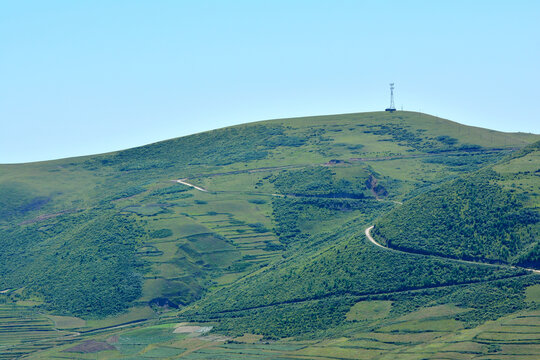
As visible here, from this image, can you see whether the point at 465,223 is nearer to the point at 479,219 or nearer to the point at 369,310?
the point at 479,219

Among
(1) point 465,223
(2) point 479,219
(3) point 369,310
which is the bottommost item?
(3) point 369,310

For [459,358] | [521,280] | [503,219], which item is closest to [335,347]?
[459,358]

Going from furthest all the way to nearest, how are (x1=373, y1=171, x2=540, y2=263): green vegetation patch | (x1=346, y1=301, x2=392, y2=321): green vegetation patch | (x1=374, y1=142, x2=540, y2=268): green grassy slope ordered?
(x1=373, y1=171, x2=540, y2=263): green vegetation patch → (x1=374, y1=142, x2=540, y2=268): green grassy slope → (x1=346, y1=301, x2=392, y2=321): green vegetation patch

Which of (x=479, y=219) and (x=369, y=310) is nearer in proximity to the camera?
(x=369, y=310)

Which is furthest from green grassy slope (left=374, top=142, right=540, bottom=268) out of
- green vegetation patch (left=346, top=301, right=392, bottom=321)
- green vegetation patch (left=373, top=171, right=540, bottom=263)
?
green vegetation patch (left=346, top=301, right=392, bottom=321)

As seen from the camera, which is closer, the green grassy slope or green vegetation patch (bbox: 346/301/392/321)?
green vegetation patch (bbox: 346/301/392/321)

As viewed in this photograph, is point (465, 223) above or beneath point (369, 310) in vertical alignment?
above

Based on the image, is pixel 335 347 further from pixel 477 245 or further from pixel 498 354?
pixel 477 245

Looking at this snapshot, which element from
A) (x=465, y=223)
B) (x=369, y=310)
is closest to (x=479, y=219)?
(x=465, y=223)

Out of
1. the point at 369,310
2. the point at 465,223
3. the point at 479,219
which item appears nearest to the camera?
the point at 369,310

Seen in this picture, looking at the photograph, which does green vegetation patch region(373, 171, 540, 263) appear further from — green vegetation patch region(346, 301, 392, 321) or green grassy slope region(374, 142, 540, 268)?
green vegetation patch region(346, 301, 392, 321)

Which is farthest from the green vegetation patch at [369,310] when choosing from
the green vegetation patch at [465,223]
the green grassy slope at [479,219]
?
the green grassy slope at [479,219]
